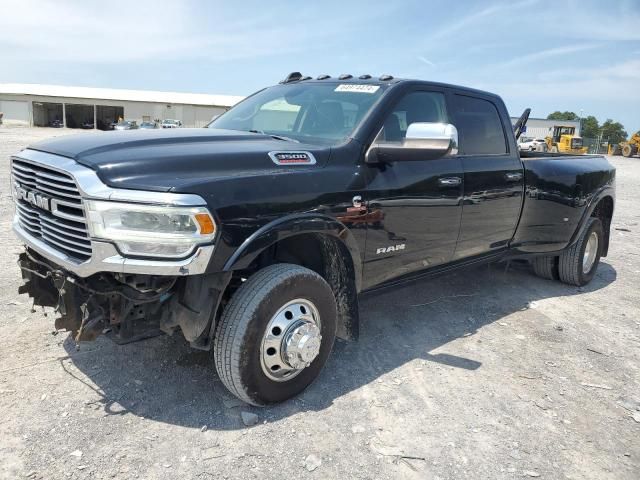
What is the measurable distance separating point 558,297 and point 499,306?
2.96 feet

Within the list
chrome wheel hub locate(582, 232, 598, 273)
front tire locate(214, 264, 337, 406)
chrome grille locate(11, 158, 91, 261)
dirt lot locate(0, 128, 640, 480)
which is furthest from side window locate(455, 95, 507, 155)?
chrome grille locate(11, 158, 91, 261)

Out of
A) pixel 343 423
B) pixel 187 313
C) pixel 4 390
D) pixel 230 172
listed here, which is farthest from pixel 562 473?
pixel 4 390

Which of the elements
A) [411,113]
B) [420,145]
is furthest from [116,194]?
[411,113]

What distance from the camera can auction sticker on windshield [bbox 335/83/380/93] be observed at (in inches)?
147

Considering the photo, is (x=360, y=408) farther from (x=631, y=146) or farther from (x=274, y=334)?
(x=631, y=146)

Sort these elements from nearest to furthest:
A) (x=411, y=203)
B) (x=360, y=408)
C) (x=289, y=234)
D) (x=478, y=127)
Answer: (x=289, y=234)
(x=360, y=408)
(x=411, y=203)
(x=478, y=127)

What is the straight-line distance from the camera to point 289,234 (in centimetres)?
286

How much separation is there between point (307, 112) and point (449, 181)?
120 cm

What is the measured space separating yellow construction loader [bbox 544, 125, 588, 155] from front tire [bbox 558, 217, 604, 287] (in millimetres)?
35093

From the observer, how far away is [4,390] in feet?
9.86

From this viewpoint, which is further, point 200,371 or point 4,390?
point 200,371

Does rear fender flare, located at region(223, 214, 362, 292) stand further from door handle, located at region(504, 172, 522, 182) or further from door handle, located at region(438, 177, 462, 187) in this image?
door handle, located at region(504, 172, 522, 182)

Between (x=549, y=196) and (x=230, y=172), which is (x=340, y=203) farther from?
(x=549, y=196)

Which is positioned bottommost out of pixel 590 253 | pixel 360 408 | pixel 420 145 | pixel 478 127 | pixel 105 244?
pixel 360 408
